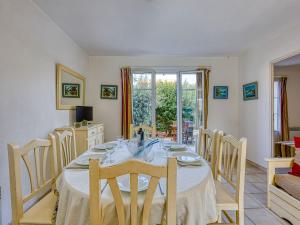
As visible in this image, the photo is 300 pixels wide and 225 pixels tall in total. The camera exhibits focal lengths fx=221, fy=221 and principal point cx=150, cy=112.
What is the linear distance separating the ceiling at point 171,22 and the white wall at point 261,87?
0.64ft

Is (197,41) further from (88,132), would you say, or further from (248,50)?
(88,132)

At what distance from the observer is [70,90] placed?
157 inches

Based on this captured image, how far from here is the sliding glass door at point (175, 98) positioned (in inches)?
205

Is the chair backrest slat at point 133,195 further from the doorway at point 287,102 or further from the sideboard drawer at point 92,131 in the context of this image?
the doorway at point 287,102

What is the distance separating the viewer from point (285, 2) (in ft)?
8.58

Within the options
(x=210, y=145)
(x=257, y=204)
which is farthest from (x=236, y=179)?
(x=257, y=204)

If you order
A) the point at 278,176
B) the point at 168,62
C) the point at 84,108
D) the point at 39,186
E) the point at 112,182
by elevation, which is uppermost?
Result: the point at 168,62

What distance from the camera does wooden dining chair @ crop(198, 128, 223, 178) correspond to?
226cm

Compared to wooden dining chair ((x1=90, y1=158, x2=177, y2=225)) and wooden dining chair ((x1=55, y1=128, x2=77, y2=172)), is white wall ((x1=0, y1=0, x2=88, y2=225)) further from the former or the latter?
wooden dining chair ((x1=90, y1=158, x2=177, y2=225))

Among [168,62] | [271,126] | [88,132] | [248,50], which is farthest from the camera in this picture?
[168,62]

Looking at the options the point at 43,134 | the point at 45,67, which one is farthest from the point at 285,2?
the point at 43,134

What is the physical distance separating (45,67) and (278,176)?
3.27 m

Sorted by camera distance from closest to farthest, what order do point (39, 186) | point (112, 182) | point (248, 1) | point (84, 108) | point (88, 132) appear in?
1. point (112, 182)
2. point (39, 186)
3. point (248, 1)
4. point (88, 132)
5. point (84, 108)

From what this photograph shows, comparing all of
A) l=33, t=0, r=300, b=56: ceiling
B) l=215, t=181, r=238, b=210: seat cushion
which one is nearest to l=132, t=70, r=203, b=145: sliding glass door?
l=33, t=0, r=300, b=56: ceiling
